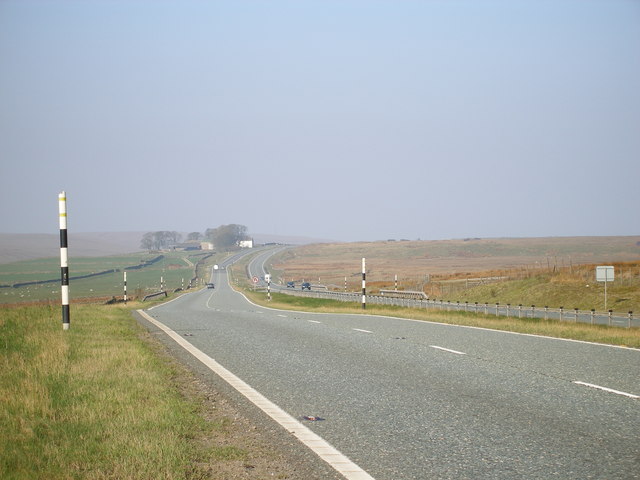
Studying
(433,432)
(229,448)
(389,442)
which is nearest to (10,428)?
(229,448)

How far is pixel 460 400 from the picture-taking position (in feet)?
28.5

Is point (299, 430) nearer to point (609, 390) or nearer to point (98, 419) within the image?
point (98, 419)

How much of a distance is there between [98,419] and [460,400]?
418 centimetres

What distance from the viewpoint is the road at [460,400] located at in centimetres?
605

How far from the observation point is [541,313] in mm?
40844

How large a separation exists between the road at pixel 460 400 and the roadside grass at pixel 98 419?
1258 millimetres

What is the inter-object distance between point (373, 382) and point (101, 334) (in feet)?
31.2

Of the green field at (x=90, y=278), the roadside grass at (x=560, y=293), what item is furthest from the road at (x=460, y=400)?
the green field at (x=90, y=278)

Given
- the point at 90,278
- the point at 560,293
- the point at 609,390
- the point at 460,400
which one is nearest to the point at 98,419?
the point at 460,400

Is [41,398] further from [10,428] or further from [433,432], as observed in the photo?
[433,432]

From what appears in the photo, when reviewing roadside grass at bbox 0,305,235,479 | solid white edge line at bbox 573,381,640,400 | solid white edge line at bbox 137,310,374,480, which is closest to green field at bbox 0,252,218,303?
roadside grass at bbox 0,305,235,479

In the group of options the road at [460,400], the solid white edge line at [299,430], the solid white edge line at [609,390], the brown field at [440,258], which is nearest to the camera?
the solid white edge line at [299,430]

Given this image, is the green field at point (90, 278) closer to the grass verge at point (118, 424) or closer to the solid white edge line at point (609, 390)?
the grass verge at point (118, 424)

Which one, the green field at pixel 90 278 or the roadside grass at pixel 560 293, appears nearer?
the roadside grass at pixel 560 293
